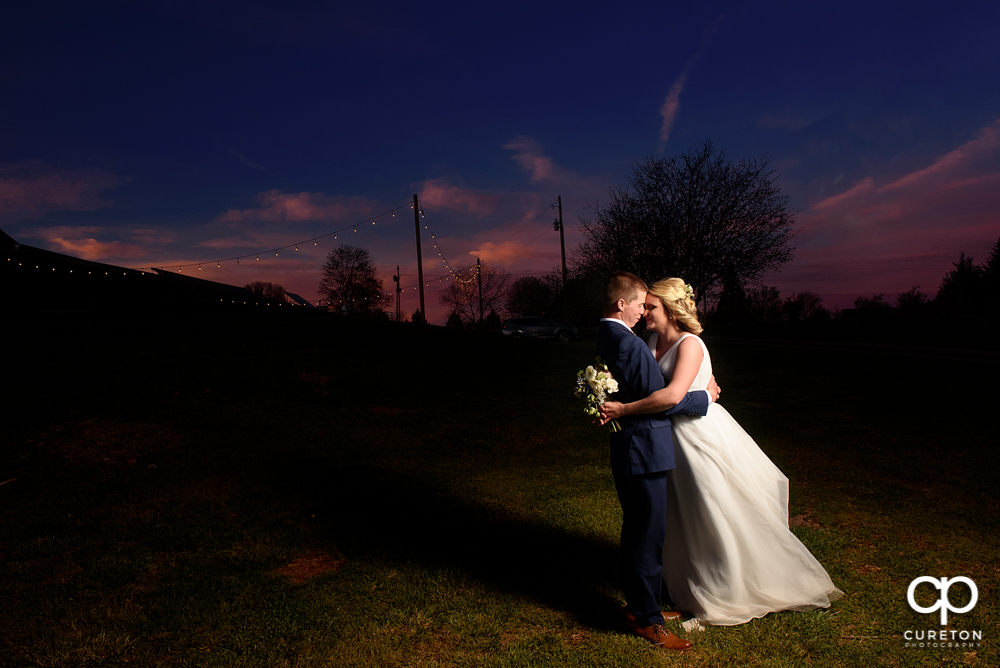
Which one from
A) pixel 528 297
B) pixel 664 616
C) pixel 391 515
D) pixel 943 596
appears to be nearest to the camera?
pixel 664 616

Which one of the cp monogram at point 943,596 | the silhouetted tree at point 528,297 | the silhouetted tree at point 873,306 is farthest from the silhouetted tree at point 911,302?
the silhouetted tree at point 528,297

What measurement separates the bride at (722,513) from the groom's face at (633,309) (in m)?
0.22

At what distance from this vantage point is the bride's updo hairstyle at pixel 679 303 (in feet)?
11.0

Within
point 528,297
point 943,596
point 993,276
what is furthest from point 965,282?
point 943,596

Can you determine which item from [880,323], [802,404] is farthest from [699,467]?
[880,323]

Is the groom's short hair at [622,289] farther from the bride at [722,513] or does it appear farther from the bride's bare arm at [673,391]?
the bride's bare arm at [673,391]

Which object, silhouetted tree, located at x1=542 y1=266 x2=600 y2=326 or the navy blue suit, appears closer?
the navy blue suit

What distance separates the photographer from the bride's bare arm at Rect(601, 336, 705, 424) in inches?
123

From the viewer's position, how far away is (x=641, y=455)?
3.23 m

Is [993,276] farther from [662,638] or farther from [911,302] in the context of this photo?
[662,638]

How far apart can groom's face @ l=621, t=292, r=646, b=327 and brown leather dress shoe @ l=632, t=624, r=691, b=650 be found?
1892mm

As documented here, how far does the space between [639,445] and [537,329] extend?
31.9 m

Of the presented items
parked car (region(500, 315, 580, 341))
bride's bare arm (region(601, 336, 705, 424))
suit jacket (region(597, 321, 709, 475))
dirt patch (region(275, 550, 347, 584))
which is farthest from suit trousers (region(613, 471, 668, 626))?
parked car (region(500, 315, 580, 341))

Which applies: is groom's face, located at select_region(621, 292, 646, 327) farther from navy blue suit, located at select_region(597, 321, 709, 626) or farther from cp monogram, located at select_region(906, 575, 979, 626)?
cp monogram, located at select_region(906, 575, 979, 626)
